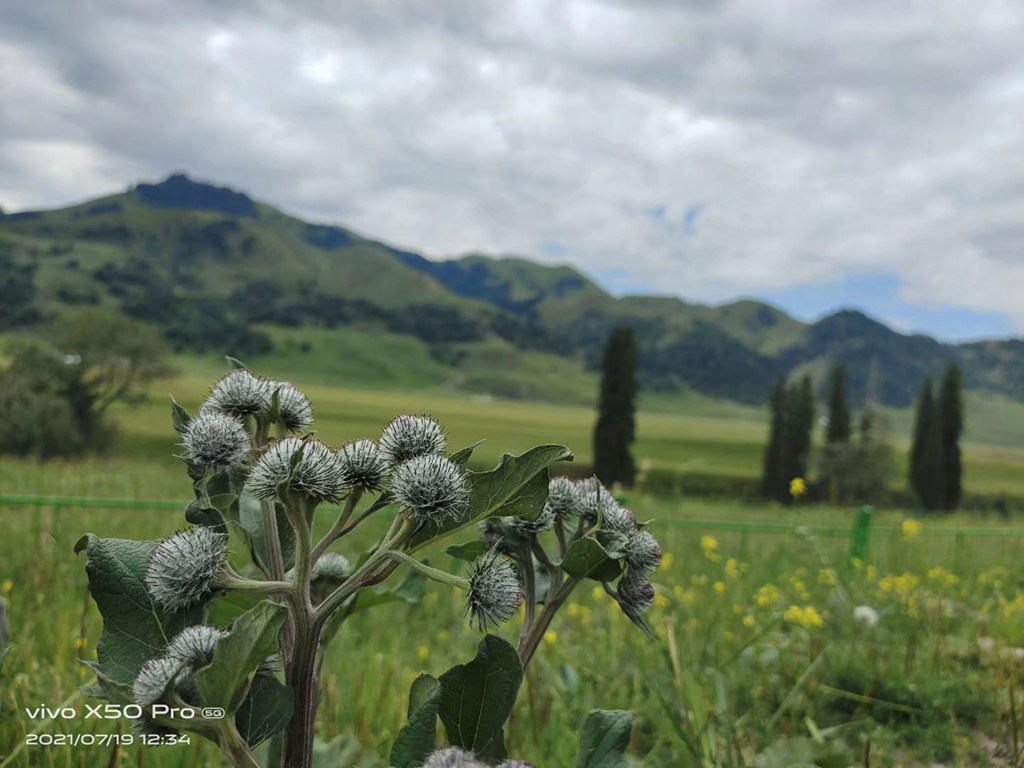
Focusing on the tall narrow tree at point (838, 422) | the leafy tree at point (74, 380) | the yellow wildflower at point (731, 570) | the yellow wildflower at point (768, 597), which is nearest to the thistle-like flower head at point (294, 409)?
the yellow wildflower at point (768, 597)

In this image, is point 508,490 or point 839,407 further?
point 839,407

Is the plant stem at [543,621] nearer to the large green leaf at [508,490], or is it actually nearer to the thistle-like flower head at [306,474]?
the large green leaf at [508,490]

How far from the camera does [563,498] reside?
1.61 metres

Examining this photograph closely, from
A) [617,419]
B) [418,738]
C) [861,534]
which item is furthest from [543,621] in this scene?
[617,419]

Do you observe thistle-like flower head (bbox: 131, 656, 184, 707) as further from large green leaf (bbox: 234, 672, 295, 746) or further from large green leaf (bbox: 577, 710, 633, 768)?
large green leaf (bbox: 577, 710, 633, 768)

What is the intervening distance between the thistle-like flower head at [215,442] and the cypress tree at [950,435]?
86061 mm

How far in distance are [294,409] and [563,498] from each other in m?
0.65

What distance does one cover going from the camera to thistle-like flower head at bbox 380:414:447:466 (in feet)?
4.61

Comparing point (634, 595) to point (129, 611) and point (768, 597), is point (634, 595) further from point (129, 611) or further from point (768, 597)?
point (768, 597)

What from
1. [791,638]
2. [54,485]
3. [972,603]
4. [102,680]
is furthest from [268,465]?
[54,485]

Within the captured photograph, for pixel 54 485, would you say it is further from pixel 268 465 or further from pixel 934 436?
pixel 934 436

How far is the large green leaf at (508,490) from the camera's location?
124 cm

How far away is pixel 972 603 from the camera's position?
6.38 m

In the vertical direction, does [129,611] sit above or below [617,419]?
above
